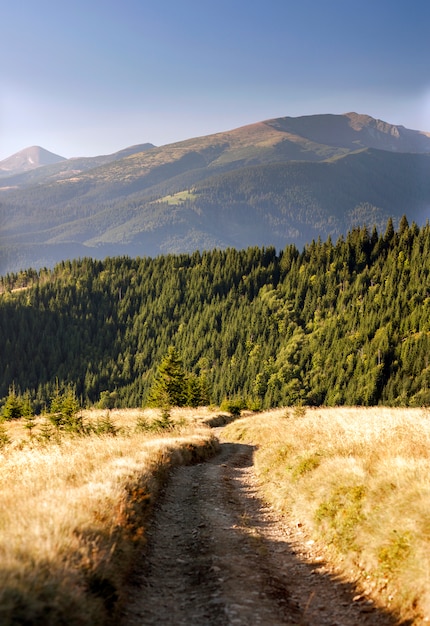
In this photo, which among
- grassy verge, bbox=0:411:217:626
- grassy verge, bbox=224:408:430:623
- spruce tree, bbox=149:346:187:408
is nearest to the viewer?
grassy verge, bbox=0:411:217:626

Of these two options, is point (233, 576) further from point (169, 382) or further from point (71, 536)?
point (169, 382)

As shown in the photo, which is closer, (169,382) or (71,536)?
(71,536)

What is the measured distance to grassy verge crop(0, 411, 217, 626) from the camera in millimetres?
6738

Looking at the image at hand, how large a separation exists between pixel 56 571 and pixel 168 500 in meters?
9.16

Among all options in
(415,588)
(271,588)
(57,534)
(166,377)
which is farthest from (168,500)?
(166,377)

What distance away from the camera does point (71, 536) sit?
8570mm

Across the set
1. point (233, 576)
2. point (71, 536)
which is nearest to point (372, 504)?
point (233, 576)

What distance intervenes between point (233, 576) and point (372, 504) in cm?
369

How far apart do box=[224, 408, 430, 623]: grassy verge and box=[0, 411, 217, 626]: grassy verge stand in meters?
4.57

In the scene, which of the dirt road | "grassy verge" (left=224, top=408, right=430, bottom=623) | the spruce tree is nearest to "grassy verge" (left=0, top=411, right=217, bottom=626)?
the dirt road

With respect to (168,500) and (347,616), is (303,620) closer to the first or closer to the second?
(347,616)

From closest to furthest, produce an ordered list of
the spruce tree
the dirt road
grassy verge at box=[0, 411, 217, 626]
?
grassy verge at box=[0, 411, 217, 626] → the dirt road → the spruce tree

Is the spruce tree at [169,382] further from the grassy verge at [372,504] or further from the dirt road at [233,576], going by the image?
the dirt road at [233,576]

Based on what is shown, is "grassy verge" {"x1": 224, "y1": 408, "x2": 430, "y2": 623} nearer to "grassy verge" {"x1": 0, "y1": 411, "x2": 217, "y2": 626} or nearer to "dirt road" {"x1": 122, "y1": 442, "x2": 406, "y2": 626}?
"dirt road" {"x1": 122, "y1": 442, "x2": 406, "y2": 626}
